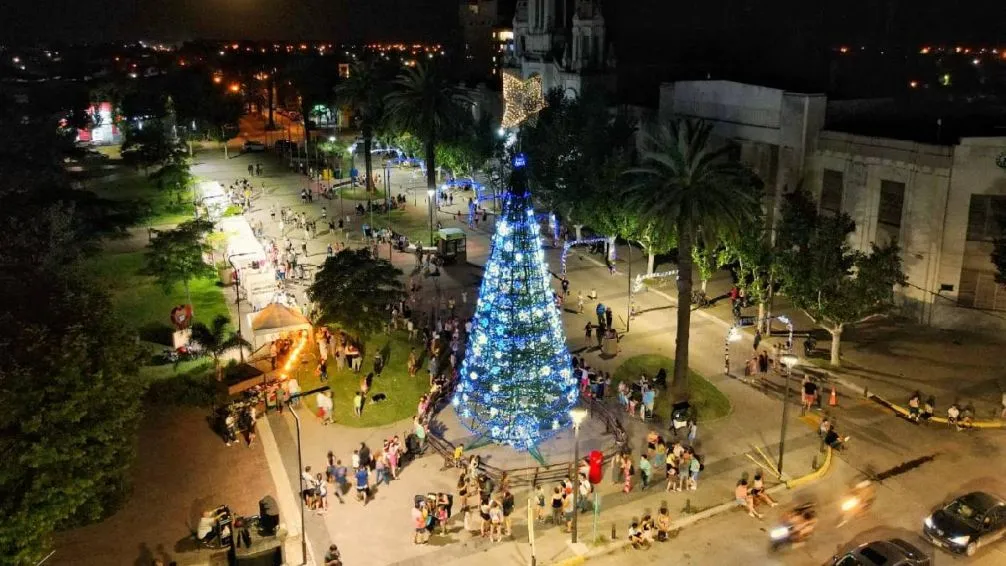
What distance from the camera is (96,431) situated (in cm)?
1794

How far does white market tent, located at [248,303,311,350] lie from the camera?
30.5 metres

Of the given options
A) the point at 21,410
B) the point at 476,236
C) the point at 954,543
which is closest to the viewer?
the point at 21,410

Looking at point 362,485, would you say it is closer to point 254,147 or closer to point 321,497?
point 321,497

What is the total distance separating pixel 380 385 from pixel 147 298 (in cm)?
1719

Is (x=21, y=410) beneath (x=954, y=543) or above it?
above

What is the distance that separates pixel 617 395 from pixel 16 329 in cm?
1897

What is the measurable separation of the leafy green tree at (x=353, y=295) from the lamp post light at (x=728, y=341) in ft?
Answer: 44.0

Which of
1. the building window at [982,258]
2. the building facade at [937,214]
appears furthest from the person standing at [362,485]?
the building window at [982,258]

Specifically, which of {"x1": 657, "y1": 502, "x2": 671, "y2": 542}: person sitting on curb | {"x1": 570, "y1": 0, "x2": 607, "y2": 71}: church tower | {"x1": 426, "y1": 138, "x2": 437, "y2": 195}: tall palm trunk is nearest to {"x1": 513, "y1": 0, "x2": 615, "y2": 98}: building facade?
{"x1": 570, "y1": 0, "x2": 607, "y2": 71}: church tower

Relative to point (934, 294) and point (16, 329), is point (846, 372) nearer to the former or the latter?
point (934, 294)

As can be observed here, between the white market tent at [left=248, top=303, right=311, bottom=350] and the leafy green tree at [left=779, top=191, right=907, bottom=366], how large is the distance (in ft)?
63.7

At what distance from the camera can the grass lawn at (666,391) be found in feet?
89.5

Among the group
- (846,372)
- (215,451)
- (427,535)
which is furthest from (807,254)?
(215,451)

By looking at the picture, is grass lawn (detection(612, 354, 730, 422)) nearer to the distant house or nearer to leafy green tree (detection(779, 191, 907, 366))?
leafy green tree (detection(779, 191, 907, 366))
